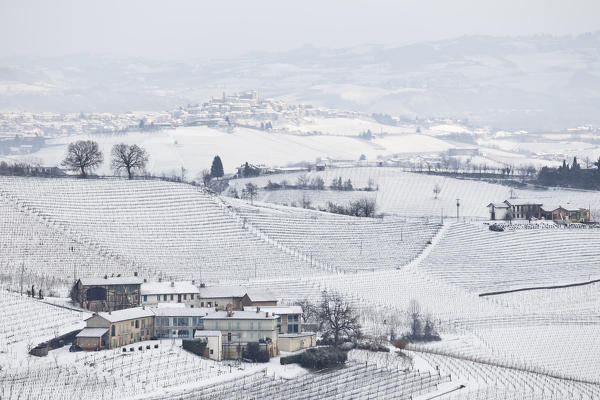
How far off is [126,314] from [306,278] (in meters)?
21.9

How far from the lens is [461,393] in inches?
2298

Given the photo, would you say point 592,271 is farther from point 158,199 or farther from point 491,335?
point 158,199

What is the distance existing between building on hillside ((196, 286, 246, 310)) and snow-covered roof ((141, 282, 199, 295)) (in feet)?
2.74

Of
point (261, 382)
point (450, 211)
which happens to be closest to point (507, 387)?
point (261, 382)

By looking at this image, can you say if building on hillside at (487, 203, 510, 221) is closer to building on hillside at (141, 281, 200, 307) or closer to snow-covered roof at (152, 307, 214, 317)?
building on hillside at (141, 281, 200, 307)

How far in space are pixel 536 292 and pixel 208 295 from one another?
24.9 m

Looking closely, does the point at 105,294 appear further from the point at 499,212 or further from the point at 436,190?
the point at 436,190

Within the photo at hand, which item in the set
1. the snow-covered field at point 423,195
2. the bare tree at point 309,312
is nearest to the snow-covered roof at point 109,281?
the bare tree at point 309,312

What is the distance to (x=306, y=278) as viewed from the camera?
275 ft

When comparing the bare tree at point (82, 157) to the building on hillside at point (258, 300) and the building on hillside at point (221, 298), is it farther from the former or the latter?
the building on hillside at point (258, 300)

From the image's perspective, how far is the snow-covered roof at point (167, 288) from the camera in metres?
72.7

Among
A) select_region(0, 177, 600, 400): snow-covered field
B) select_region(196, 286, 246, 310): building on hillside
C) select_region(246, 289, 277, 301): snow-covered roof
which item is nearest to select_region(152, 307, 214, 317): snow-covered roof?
select_region(0, 177, 600, 400): snow-covered field

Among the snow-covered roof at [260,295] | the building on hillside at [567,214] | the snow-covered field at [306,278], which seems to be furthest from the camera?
the building on hillside at [567,214]

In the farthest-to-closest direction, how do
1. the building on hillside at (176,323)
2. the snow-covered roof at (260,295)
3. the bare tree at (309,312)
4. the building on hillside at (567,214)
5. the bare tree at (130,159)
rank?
1. the bare tree at (130,159)
2. the building on hillside at (567,214)
3. the snow-covered roof at (260,295)
4. the bare tree at (309,312)
5. the building on hillside at (176,323)
